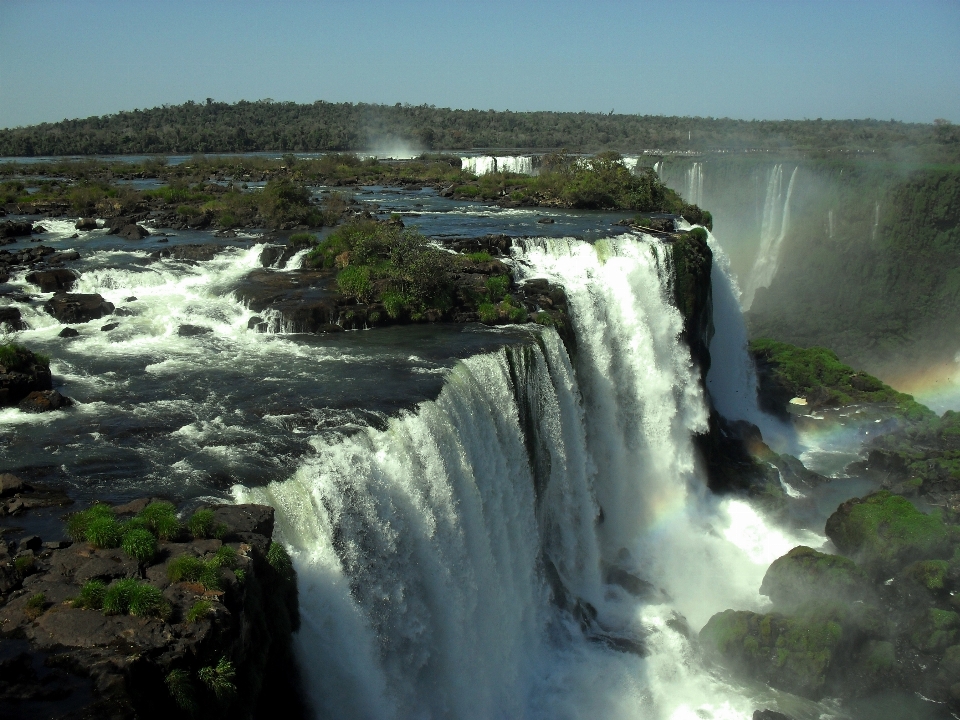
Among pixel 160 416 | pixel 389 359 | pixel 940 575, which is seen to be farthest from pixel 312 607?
pixel 940 575

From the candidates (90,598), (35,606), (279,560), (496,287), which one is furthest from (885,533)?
(35,606)

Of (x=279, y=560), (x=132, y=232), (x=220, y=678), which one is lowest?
(x=220, y=678)

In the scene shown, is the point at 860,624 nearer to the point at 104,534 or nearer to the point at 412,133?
the point at 104,534

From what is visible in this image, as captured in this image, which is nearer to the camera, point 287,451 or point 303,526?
point 303,526

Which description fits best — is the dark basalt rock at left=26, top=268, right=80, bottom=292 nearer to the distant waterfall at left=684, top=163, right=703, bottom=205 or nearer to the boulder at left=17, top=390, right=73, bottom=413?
the boulder at left=17, top=390, right=73, bottom=413

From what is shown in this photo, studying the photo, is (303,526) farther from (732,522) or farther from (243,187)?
(243,187)

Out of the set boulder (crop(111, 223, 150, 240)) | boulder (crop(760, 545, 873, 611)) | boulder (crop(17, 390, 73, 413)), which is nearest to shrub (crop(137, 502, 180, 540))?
boulder (crop(17, 390, 73, 413))
